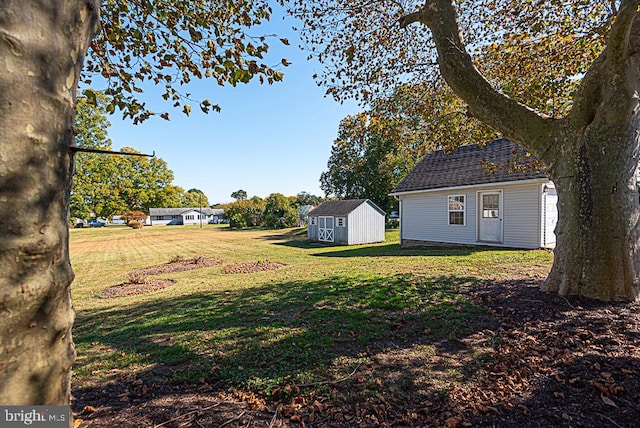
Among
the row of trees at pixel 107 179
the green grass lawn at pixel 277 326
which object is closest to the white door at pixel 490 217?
the green grass lawn at pixel 277 326

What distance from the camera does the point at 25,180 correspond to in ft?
3.84

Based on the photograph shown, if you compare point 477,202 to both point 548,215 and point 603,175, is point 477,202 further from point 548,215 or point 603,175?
point 603,175

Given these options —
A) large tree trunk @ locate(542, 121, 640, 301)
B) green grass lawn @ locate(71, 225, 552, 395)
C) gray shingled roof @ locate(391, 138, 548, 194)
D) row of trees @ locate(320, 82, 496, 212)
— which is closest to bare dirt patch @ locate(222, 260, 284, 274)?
green grass lawn @ locate(71, 225, 552, 395)

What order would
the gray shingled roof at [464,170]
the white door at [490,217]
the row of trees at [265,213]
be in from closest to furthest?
the gray shingled roof at [464,170] → the white door at [490,217] → the row of trees at [265,213]

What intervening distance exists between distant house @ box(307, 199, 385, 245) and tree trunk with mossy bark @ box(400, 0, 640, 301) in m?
15.5

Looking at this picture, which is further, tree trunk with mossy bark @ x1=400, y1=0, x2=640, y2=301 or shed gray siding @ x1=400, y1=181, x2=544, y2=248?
shed gray siding @ x1=400, y1=181, x2=544, y2=248

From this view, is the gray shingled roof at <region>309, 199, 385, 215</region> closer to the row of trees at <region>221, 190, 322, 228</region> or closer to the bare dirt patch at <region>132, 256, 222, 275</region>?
the bare dirt patch at <region>132, 256, 222, 275</region>

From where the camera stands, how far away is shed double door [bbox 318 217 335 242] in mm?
21266

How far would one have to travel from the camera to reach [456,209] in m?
14.1

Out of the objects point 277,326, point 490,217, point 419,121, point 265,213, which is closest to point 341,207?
point 490,217

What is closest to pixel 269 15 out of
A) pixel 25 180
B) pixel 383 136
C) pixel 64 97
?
pixel 383 136

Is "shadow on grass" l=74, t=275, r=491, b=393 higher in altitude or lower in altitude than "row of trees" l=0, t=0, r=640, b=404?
lower

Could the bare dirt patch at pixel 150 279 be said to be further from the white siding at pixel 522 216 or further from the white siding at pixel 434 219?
the white siding at pixel 522 216

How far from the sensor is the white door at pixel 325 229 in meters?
21.4
